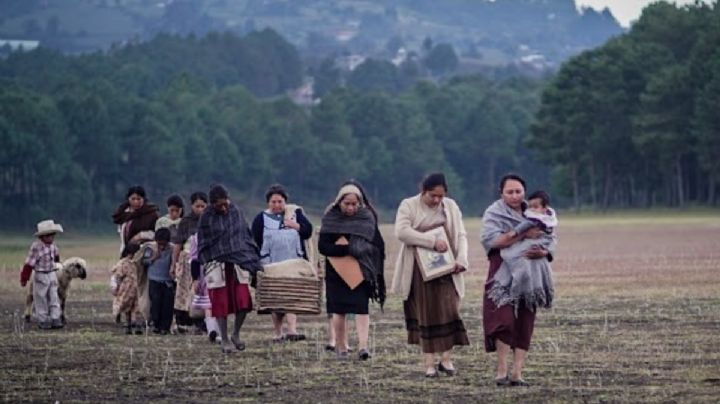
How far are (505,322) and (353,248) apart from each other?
345 centimetres

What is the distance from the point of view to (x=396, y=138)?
156875 mm

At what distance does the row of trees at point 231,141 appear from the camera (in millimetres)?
113875

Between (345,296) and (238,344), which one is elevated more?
Result: (345,296)

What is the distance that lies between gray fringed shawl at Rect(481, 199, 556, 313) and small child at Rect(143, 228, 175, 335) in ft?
24.6

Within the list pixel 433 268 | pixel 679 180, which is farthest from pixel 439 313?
pixel 679 180

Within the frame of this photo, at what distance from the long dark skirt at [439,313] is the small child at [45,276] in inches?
324

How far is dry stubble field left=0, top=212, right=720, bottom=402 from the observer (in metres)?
16.2

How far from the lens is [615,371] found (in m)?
17.5

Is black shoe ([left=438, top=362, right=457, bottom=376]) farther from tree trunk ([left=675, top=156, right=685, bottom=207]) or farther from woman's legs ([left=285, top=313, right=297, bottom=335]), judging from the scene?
tree trunk ([left=675, top=156, right=685, bottom=207])

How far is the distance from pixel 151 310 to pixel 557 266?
19342 millimetres

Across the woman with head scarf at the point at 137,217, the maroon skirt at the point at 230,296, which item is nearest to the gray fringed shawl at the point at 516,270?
the maroon skirt at the point at 230,296

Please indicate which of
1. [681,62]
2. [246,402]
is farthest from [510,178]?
[681,62]

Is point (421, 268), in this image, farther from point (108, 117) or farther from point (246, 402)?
point (108, 117)

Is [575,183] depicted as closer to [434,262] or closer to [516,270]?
[434,262]
